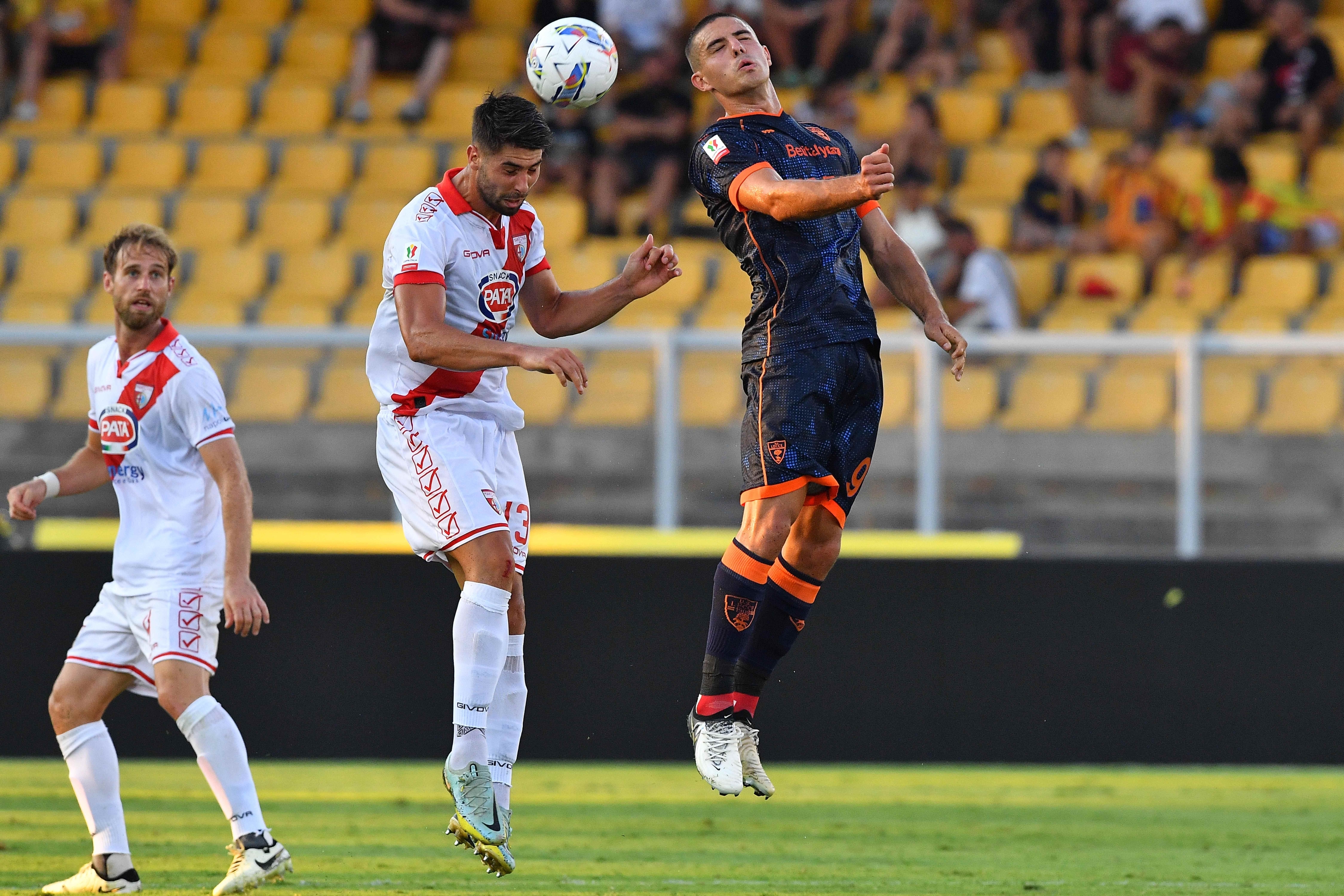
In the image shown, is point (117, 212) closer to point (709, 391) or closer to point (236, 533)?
point (709, 391)

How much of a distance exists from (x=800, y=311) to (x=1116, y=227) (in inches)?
314

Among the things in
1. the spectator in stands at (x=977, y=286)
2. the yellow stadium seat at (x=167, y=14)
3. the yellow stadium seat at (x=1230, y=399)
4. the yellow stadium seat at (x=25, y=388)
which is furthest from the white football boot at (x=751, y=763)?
the yellow stadium seat at (x=167, y=14)

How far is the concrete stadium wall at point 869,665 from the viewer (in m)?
9.39

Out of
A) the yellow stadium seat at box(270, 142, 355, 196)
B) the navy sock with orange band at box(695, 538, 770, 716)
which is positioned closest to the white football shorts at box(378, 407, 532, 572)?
the navy sock with orange band at box(695, 538, 770, 716)

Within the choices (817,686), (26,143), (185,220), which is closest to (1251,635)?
(817,686)

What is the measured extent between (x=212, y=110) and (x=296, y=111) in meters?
0.71

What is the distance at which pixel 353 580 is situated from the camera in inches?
370

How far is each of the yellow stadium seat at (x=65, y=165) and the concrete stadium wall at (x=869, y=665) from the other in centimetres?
609

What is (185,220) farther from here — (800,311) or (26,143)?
(800,311)

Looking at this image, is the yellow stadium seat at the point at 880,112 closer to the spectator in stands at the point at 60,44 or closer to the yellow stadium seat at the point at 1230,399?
the yellow stadium seat at the point at 1230,399

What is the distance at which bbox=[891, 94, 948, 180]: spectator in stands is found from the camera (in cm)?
1299

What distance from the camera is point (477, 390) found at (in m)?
5.70

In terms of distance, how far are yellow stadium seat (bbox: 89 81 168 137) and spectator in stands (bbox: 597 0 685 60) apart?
153 inches

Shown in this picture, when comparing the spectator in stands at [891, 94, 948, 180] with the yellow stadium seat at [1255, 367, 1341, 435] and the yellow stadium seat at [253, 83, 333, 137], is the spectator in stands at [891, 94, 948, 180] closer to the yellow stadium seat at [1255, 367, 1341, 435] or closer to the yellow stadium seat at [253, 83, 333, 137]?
the yellow stadium seat at [1255, 367, 1341, 435]
